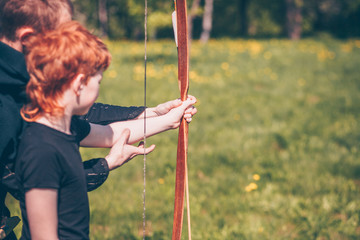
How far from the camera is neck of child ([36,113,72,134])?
1258 mm

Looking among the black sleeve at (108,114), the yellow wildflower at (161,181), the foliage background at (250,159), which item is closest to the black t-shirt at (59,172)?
the black sleeve at (108,114)

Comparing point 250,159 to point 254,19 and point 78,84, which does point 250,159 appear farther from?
point 254,19

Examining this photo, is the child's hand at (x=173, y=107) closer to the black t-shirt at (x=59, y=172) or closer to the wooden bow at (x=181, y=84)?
the wooden bow at (x=181, y=84)

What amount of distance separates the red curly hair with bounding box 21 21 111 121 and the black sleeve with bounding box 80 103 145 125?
445 millimetres

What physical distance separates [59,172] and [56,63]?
0.36m

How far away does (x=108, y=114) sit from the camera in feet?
5.68

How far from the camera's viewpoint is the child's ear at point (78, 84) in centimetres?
125

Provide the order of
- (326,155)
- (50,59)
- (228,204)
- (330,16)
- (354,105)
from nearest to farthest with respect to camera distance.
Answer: (50,59)
(228,204)
(326,155)
(354,105)
(330,16)

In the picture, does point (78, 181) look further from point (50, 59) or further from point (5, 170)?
point (50, 59)

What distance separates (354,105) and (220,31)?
3255 centimetres

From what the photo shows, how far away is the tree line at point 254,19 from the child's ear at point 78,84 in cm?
2016

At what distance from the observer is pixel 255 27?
1558 inches

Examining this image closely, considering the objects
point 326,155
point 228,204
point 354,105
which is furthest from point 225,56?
point 228,204

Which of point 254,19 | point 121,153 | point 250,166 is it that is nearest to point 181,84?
point 121,153
